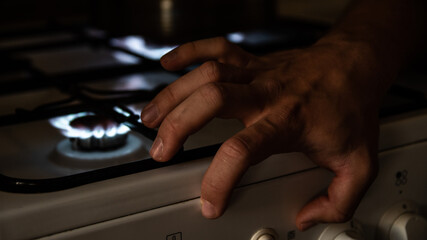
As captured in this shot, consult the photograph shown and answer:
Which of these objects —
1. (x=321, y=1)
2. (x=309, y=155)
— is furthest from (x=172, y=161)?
(x=321, y=1)

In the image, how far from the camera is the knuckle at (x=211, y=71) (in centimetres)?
45

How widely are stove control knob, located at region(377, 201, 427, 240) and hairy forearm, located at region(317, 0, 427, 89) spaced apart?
5.4 inches

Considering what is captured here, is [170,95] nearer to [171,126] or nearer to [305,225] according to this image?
[171,126]

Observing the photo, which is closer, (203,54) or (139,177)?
(139,177)

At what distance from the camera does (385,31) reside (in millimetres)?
594

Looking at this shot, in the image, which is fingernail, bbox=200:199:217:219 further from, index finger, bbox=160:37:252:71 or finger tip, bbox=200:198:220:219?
index finger, bbox=160:37:252:71

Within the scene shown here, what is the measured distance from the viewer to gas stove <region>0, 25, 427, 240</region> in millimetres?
380

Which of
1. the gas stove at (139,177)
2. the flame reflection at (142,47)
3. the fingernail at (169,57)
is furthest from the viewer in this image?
the flame reflection at (142,47)

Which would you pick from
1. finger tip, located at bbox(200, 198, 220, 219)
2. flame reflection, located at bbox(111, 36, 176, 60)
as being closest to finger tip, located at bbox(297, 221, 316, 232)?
finger tip, located at bbox(200, 198, 220, 219)

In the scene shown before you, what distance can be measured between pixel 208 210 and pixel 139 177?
2.6 inches

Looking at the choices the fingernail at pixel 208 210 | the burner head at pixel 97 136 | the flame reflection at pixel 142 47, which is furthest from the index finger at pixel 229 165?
the flame reflection at pixel 142 47

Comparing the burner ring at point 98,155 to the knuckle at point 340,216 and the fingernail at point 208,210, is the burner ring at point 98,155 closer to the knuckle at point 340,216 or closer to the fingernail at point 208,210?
the fingernail at point 208,210

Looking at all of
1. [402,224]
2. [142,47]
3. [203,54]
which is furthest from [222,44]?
[142,47]

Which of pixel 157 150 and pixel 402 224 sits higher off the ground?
pixel 157 150
